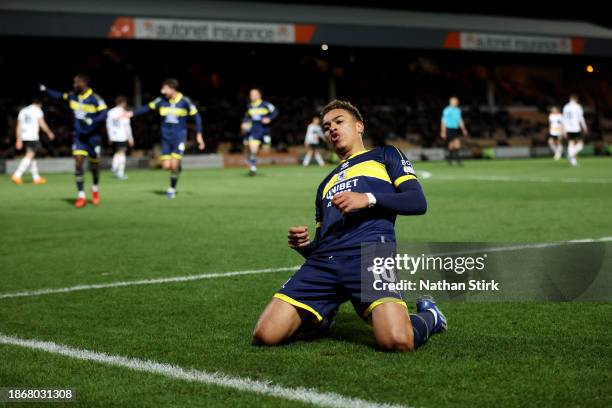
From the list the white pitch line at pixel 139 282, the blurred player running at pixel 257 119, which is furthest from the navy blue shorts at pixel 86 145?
the blurred player running at pixel 257 119

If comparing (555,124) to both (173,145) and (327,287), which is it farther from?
(327,287)

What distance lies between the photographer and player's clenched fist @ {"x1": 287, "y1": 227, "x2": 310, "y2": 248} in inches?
209

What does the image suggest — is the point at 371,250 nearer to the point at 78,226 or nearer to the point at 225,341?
the point at 225,341

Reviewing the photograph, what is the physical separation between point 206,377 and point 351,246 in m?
1.28

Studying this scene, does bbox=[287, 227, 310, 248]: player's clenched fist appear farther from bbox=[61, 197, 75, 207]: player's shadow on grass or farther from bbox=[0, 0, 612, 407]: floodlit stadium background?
bbox=[61, 197, 75, 207]: player's shadow on grass

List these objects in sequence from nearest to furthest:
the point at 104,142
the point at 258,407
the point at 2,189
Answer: the point at 258,407
the point at 2,189
the point at 104,142

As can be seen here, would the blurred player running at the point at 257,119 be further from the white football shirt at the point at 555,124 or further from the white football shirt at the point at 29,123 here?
the white football shirt at the point at 555,124

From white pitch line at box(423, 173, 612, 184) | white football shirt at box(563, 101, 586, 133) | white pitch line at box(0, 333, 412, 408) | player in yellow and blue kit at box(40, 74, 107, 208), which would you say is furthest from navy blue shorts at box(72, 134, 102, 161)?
white football shirt at box(563, 101, 586, 133)

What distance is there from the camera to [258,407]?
3.97m

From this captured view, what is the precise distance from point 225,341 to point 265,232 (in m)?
6.11

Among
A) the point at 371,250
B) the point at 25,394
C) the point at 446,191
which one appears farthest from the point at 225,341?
the point at 446,191

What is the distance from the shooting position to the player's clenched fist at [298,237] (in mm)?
5316

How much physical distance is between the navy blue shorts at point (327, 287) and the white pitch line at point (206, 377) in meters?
0.90

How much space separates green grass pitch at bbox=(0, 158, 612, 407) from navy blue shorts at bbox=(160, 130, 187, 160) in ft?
14.4
